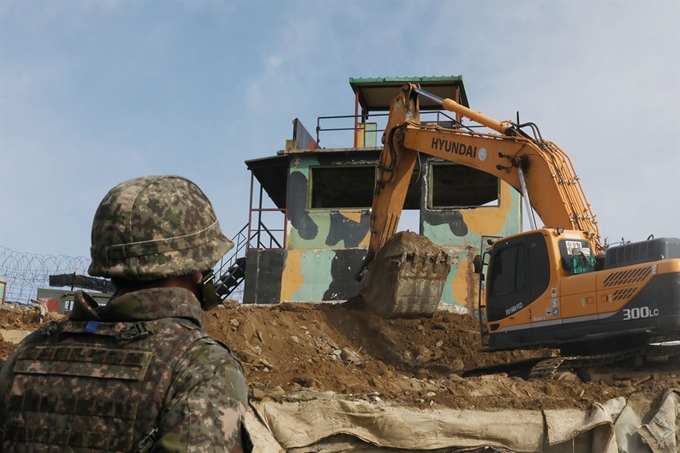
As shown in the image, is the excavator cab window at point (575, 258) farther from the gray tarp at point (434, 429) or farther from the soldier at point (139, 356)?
the soldier at point (139, 356)

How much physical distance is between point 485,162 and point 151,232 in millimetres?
10279

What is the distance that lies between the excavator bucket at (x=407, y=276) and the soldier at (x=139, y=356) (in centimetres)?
1074

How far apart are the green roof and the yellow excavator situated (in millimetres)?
6850

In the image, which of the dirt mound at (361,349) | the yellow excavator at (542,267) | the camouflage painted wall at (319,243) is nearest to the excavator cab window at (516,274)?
the yellow excavator at (542,267)

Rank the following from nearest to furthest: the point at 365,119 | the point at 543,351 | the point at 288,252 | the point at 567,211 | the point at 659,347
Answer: the point at 659,347, the point at 567,211, the point at 543,351, the point at 288,252, the point at 365,119

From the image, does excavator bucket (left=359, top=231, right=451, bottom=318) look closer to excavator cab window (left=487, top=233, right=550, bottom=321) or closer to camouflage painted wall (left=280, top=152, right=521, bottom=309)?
excavator cab window (left=487, top=233, right=550, bottom=321)

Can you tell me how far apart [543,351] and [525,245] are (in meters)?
3.48

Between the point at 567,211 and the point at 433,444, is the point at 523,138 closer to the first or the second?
the point at 567,211

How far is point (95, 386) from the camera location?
6.38 ft

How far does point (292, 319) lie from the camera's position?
45.8 ft

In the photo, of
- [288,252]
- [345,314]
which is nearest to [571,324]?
[345,314]

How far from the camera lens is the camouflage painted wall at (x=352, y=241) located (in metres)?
18.2

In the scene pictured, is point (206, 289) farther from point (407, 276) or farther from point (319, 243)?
point (319, 243)

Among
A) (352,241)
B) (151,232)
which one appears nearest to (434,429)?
(151,232)
